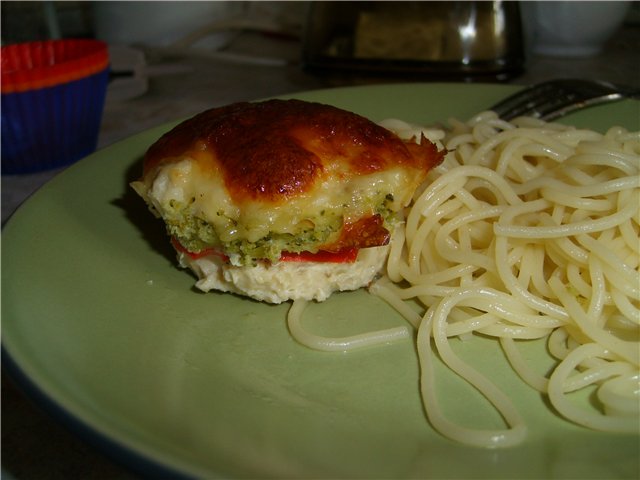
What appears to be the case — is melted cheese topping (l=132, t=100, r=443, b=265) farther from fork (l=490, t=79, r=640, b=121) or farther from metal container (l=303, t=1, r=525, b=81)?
metal container (l=303, t=1, r=525, b=81)

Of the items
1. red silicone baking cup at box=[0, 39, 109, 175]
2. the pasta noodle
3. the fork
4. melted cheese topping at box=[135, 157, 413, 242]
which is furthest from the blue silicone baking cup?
the fork

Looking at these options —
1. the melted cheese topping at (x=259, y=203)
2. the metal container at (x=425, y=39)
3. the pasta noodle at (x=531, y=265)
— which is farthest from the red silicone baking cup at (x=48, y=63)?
the pasta noodle at (x=531, y=265)

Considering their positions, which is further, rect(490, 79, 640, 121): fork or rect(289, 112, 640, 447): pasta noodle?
rect(490, 79, 640, 121): fork

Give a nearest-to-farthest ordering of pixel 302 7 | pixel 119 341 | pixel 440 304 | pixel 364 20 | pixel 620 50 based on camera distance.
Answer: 1. pixel 119 341
2. pixel 440 304
3. pixel 364 20
4. pixel 620 50
5. pixel 302 7

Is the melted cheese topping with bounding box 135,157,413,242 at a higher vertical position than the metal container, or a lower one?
higher

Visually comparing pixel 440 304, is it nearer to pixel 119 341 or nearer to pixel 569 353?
pixel 569 353

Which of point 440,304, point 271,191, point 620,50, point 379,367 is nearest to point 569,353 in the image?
point 440,304

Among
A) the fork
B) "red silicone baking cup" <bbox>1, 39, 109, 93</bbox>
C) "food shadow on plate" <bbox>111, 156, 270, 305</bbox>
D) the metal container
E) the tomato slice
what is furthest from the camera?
the metal container

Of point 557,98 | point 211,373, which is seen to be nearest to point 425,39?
point 557,98
